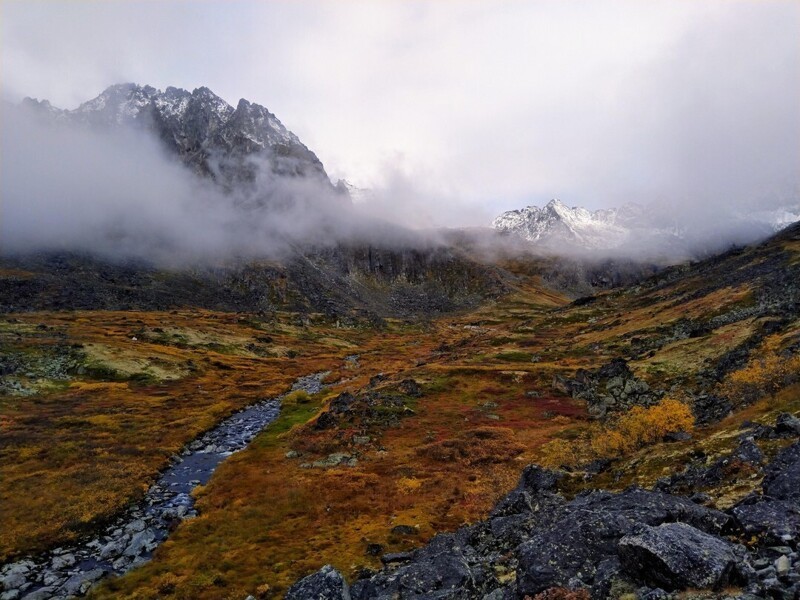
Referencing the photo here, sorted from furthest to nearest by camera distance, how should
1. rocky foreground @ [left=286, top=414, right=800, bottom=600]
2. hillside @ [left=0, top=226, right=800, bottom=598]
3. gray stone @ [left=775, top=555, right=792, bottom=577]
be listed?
hillside @ [left=0, top=226, right=800, bottom=598] → rocky foreground @ [left=286, top=414, right=800, bottom=600] → gray stone @ [left=775, top=555, right=792, bottom=577]

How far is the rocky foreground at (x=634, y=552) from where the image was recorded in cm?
1337

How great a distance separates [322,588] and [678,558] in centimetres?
1544

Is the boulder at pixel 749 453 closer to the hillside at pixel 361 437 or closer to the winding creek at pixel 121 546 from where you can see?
the hillside at pixel 361 437

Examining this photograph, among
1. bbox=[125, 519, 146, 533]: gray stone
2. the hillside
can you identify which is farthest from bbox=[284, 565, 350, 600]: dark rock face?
bbox=[125, 519, 146, 533]: gray stone

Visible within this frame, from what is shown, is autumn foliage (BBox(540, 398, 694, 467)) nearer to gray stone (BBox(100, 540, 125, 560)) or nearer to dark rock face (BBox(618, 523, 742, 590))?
dark rock face (BBox(618, 523, 742, 590))

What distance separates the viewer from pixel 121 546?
36.9m

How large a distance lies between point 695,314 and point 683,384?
64.3 m

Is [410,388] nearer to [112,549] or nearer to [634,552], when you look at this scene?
[112,549]

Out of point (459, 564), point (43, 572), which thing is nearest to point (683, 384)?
point (459, 564)

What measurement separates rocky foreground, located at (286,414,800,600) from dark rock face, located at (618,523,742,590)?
0.03 meters

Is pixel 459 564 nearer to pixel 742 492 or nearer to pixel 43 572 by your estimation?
pixel 742 492

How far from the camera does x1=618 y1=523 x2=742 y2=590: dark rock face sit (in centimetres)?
1323

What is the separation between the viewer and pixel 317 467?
182 ft

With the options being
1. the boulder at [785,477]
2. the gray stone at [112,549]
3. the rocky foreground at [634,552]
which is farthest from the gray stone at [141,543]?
the boulder at [785,477]
